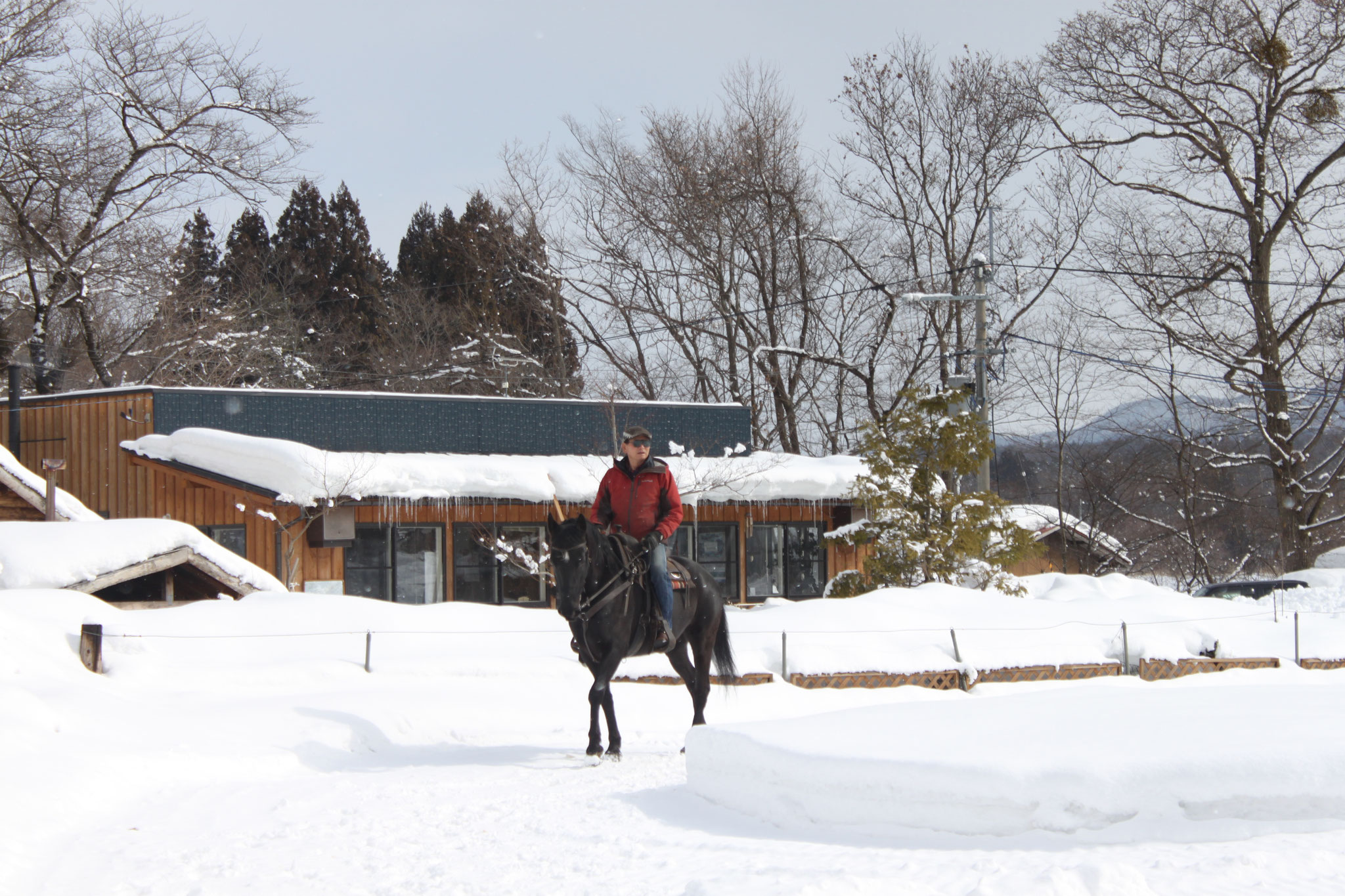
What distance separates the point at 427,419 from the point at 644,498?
14.8m

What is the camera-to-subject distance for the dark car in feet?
86.7

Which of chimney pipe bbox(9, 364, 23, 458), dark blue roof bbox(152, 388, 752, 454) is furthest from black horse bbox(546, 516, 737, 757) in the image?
chimney pipe bbox(9, 364, 23, 458)

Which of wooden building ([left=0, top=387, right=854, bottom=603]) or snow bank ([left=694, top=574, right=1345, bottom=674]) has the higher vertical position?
wooden building ([left=0, top=387, right=854, bottom=603])

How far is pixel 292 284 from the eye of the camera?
50.0 meters

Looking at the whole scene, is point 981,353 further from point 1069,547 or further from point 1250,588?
point 1069,547

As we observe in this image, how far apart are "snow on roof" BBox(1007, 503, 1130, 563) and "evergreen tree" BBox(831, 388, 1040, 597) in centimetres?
1110

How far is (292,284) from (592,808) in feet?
153

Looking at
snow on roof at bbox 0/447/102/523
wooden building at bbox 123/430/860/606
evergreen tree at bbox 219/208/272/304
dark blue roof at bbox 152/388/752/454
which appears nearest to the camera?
snow on roof at bbox 0/447/102/523

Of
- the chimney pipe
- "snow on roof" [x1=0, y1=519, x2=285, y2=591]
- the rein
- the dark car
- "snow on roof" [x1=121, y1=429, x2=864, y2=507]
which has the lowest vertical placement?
the dark car

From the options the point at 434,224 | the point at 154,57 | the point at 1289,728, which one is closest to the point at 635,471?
the point at 1289,728

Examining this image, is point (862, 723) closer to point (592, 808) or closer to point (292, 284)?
point (592, 808)

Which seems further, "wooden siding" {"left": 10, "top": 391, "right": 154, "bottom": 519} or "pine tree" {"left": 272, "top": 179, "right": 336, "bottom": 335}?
"pine tree" {"left": 272, "top": 179, "right": 336, "bottom": 335}

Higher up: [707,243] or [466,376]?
[707,243]

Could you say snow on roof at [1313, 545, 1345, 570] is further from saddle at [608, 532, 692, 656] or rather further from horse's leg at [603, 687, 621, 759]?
horse's leg at [603, 687, 621, 759]
